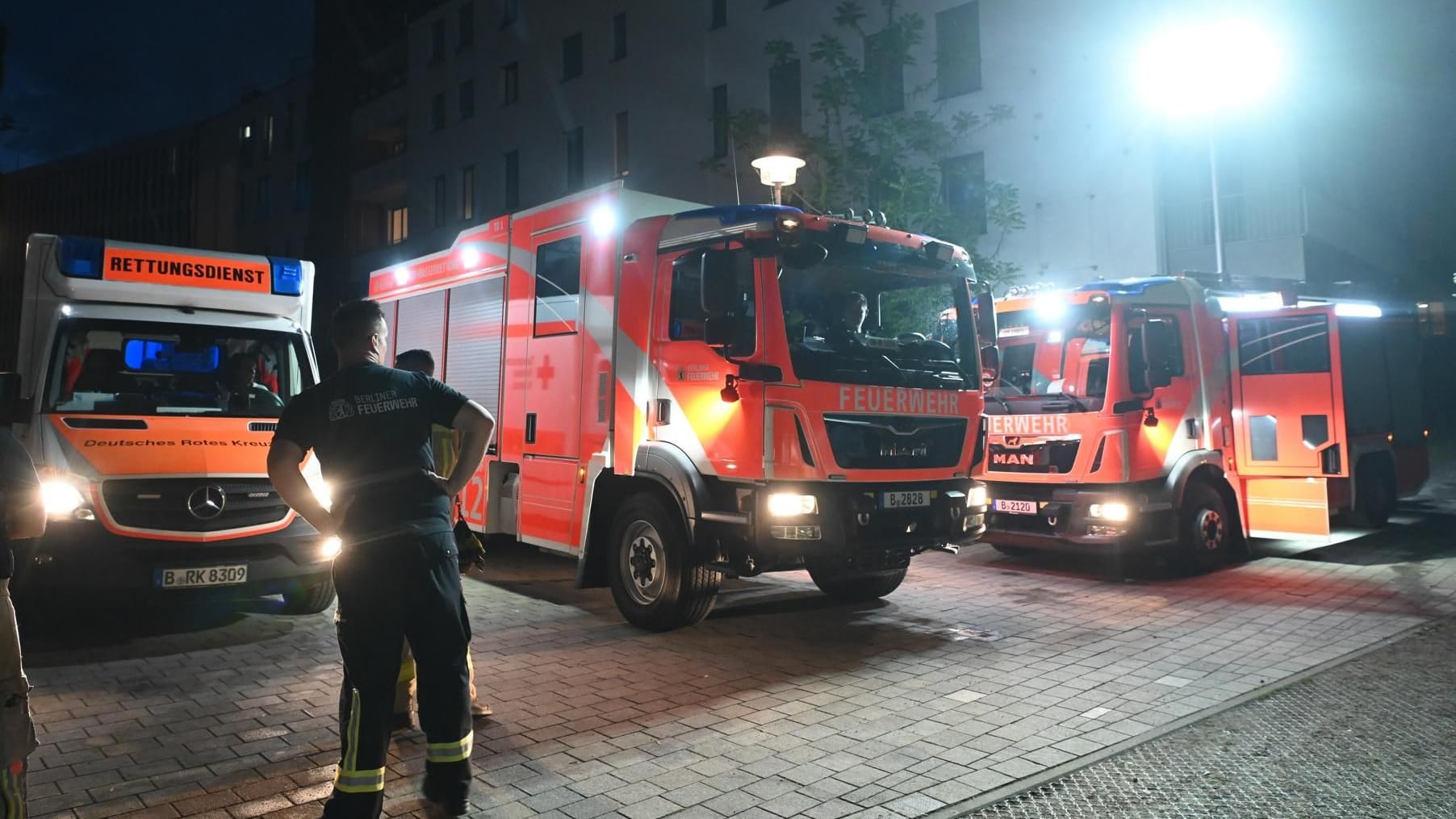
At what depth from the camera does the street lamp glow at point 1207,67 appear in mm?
16781

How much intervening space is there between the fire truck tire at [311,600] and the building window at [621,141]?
21.5 m

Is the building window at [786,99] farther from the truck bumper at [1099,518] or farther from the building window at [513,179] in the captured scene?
the truck bumper at [1099,518]

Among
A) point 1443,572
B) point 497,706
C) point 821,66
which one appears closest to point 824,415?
point 497,706

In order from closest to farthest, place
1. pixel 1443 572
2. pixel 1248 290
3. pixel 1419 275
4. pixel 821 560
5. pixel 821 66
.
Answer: pixel 821 560
pixel 1443 572
pixel 1248 290
pixel 821 66
pixel 1419 275

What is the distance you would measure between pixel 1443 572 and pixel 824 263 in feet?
23.4

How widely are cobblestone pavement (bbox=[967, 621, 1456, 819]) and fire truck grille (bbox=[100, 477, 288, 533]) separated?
500cm

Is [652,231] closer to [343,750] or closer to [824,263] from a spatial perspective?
[824,263]

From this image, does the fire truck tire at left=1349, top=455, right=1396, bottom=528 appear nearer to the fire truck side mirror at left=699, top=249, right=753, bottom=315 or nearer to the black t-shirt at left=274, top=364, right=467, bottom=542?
the fire truck side mirror at left=699, top=249, right=753, bottom=315

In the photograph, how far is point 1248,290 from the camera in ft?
36.8

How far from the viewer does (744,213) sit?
6551 millimetres

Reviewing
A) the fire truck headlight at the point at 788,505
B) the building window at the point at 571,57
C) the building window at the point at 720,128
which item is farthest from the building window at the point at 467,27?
the fire truck headlight at the point at 788,505

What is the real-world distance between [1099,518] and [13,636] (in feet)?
26.8

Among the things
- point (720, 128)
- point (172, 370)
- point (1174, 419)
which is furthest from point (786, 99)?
point (172, 370)

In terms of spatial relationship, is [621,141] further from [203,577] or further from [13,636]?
[13,636]
